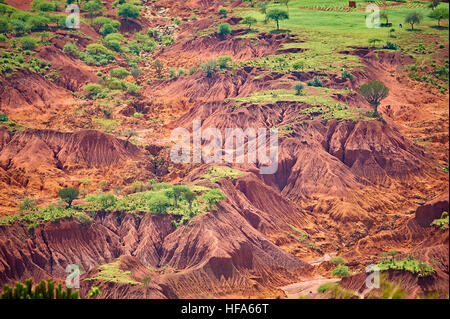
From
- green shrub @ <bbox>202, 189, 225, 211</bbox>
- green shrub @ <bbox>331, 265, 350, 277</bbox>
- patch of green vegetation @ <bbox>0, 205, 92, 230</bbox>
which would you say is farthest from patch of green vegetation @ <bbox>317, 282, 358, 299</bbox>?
patch of green vegetation @ <bbox>0, 205, 92, 230</bbox>

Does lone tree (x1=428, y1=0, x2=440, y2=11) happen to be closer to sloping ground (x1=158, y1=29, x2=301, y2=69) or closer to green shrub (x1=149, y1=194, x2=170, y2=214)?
sloping ground (x1=158, y1=29, x2=301, y2=69)

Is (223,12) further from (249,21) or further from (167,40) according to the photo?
(167,40)

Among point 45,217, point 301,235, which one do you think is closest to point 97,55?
point 301,235

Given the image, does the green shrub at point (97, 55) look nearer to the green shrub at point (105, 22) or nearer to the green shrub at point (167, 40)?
the green shrub at point (105, 22)

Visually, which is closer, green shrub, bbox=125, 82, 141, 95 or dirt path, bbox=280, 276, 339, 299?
dirt path, bbox=280, 276, 339, 299

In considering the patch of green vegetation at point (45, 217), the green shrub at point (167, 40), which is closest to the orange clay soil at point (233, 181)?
the patch of green vegetation at point (45, 217)
